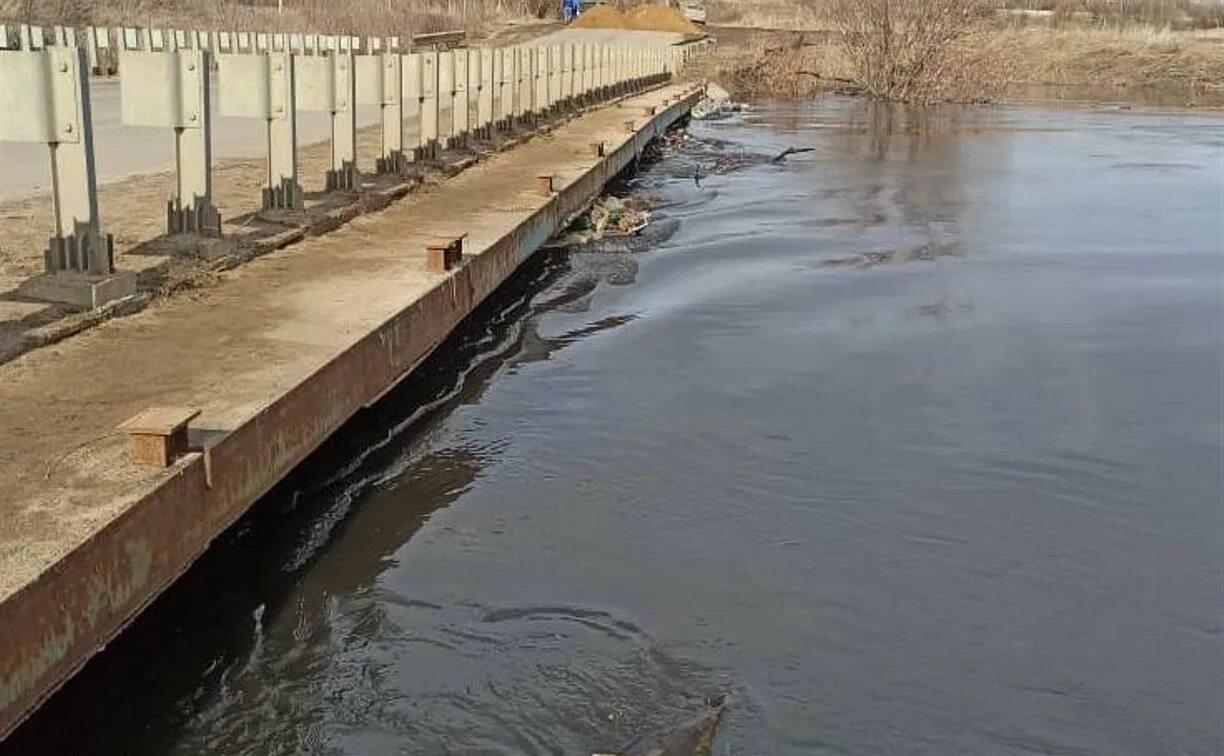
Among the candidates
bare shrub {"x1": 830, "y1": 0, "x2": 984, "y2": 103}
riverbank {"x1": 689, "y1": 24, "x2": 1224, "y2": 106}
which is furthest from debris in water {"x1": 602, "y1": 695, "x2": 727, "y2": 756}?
riverbank {"x1": 689, "y1": 24, "x2": 1224, "y2": 106}

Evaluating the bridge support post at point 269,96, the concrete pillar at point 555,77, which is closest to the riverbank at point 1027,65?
the concrete pillar at point 555,77

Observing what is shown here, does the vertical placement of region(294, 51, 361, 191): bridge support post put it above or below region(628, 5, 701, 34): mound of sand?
below

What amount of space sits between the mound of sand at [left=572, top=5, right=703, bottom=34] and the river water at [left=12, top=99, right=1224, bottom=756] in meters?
51.9

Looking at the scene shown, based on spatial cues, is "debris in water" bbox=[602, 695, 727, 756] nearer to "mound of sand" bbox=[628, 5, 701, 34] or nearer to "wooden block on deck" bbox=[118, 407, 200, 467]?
"wooden block on deck" bbox=[118, 407, 200, 467]

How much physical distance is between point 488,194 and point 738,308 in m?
→ 3.09

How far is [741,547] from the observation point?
7.06 m

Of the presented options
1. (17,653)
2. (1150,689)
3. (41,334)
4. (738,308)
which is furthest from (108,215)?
(1150,689)

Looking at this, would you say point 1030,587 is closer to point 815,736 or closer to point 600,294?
point 815,736

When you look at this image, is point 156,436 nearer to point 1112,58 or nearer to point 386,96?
point 386,96

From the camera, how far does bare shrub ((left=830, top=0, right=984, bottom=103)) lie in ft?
139

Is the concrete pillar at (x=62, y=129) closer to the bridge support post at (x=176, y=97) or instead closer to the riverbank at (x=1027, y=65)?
the bridge support post at (x=176, y=97)

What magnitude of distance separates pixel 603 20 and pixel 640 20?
1.99 m

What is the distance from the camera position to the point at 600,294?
12922 millimetres

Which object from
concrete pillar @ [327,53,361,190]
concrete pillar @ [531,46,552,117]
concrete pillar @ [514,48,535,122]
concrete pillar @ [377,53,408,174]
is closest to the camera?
concrete pillar @ [327,53,361,190]
